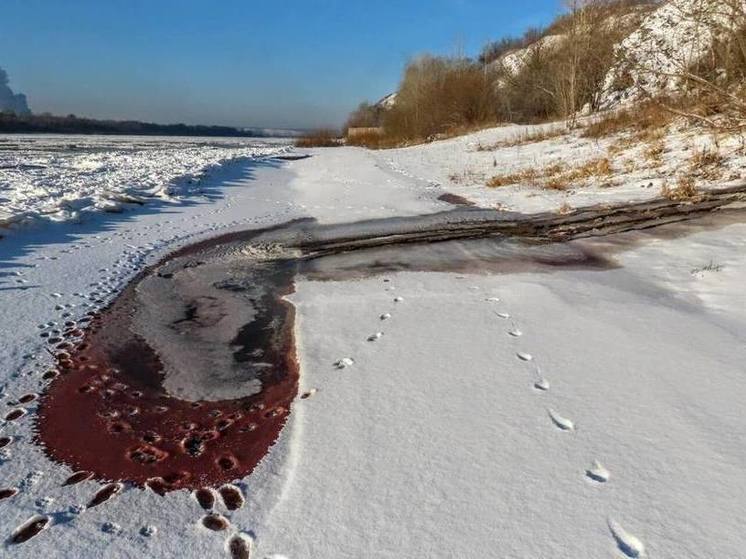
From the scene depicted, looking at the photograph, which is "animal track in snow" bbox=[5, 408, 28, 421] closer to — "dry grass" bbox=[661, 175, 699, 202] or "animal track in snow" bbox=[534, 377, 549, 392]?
"animal track in snow" bbox=[534, 377, 549, 392]

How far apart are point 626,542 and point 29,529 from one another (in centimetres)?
183

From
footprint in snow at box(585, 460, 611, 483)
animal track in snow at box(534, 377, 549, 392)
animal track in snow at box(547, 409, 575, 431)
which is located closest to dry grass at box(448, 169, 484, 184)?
animal track in snow at box(534, 377, 549, 392)

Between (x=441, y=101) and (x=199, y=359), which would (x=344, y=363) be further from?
(x=441, y=101)

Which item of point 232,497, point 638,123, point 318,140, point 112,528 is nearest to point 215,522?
point 232,497

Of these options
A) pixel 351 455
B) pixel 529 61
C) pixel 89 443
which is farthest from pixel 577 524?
pixel 529 61

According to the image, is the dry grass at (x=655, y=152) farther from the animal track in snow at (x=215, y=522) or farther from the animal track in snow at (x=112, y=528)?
the animal track in snow at (x=112, y=528)

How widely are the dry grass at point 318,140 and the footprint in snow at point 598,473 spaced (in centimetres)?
3638

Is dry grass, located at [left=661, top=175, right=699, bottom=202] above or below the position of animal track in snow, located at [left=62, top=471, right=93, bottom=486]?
above

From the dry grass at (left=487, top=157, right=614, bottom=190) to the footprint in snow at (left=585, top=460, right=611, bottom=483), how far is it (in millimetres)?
7344

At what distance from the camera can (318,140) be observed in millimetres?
38375

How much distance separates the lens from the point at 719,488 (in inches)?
67.0

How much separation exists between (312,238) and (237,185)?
5.41 meters

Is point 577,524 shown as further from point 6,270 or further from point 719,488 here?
point 6,270

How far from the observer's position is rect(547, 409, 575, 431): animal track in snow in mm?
2076
